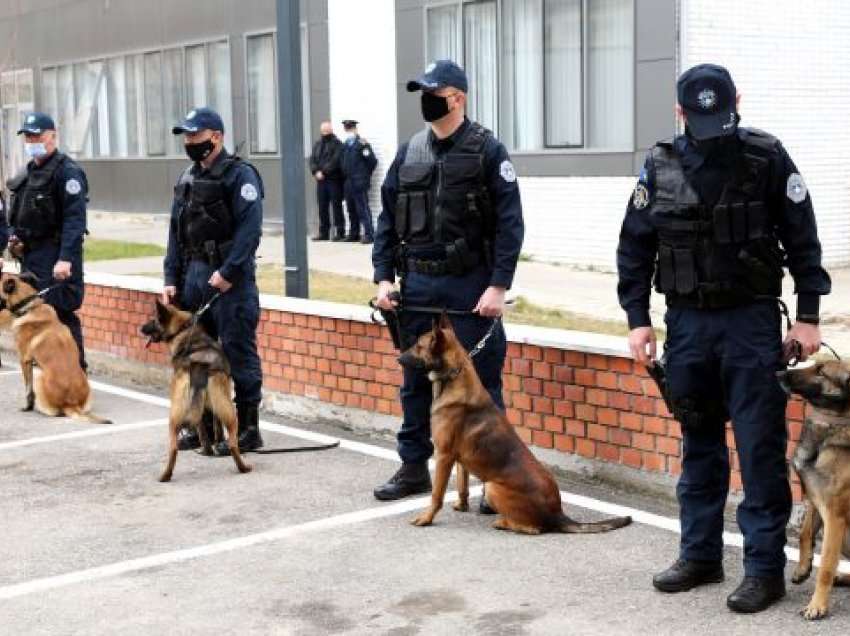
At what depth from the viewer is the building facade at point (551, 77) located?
1459 centimetres

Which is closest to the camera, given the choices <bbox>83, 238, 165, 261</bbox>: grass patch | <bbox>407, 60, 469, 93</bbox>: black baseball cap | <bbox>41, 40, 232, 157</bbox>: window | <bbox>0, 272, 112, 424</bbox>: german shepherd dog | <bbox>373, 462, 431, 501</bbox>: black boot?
<bbox>407, 60, 469, 93</bbox>: black baseball cap

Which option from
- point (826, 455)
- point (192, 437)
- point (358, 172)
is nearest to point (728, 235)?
point (826, 455)

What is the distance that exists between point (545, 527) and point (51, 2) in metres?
23.7

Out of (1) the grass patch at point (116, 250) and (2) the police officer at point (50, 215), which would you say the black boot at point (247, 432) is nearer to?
(2) the police officer at point (50, 215)

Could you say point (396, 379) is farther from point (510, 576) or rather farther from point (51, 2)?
point (51, 2)

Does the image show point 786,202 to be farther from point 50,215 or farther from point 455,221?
point 50,215

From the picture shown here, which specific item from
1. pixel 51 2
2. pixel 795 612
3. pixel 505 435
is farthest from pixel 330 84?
pixel 795 612

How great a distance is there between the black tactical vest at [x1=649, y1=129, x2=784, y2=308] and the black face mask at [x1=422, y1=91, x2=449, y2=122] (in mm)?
1558

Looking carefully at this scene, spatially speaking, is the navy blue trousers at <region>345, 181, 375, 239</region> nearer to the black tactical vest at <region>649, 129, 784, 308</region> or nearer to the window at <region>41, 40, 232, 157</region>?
the window at <region>41, 40, 232, 157</region>

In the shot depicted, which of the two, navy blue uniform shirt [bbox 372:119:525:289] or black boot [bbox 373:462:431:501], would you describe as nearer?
navy blue uniform shirt [bbox 372:119:525:289]

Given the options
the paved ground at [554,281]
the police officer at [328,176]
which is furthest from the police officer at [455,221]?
the police officer at [328,176]

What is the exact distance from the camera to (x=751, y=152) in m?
4.53

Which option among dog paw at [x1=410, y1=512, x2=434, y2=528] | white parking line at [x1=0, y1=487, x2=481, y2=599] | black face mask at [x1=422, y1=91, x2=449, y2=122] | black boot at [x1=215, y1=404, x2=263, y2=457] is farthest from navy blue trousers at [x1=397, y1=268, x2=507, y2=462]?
black boot at [x1=215, y1=404, x2=263, y2=457]

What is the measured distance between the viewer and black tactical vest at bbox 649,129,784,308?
4516 mm
